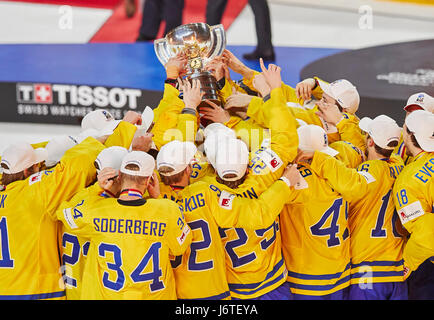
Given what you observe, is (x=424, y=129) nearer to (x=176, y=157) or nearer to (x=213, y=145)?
(x=213, y=145)

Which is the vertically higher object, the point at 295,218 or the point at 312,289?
the point at 295,218

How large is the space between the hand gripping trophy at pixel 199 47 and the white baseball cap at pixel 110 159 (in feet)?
2.58

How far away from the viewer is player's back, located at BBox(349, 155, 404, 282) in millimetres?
3164

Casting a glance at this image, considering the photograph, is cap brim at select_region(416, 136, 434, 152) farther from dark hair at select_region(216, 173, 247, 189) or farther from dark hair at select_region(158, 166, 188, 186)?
dark hair at select_region(158, 166, 188, 186)

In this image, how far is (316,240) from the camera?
3.11 meters

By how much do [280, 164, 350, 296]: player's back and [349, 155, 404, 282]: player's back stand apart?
3.5 inches

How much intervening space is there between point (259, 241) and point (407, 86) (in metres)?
4.36

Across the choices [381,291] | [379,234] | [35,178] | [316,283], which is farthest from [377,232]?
[35,178]

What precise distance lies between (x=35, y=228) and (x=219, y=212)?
0.97 metres

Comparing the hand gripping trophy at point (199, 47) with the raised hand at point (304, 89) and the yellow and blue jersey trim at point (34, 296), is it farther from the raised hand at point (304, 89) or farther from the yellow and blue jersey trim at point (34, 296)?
the yellow and blue jersey trim at point (34, 296)

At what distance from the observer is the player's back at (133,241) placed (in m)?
2.58

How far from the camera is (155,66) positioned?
7613mm

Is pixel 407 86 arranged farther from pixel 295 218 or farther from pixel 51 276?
pixel 51 276
